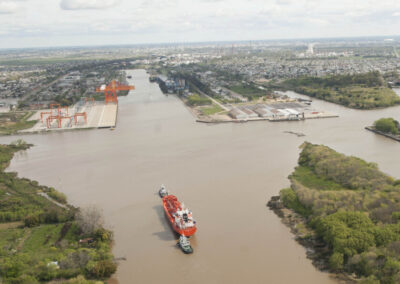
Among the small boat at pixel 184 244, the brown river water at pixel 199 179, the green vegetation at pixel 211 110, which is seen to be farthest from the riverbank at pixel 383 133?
the small boat at pixel 184 244

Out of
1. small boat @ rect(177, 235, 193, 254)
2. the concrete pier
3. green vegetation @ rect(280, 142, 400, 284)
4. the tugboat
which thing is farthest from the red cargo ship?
the concrete pier

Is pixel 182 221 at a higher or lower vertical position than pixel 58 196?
higher

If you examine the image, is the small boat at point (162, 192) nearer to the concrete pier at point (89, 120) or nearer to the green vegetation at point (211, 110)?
the concrete pier at point (89, 120)

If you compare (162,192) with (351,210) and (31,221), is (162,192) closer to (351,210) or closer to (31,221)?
(31,221)

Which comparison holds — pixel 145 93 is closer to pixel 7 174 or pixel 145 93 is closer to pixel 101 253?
pixel 7 174

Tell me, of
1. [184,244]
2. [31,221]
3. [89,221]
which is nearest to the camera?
[184,244]

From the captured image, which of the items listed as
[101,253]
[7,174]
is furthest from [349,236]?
[7,174]

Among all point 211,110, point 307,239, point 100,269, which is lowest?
point 307,239

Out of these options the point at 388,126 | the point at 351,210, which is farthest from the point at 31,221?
the point at 388,126

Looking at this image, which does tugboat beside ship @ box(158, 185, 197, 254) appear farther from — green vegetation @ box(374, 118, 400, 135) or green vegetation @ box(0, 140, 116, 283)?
green vegetation @ box(374, 118, 400, 135)
